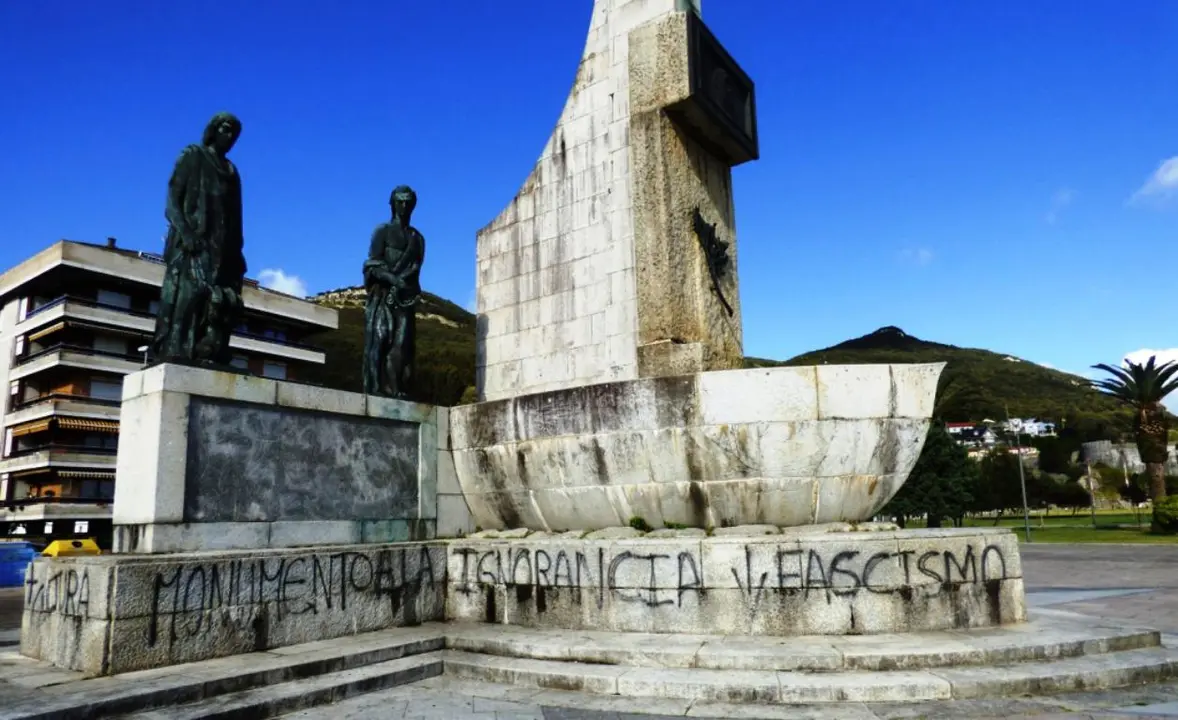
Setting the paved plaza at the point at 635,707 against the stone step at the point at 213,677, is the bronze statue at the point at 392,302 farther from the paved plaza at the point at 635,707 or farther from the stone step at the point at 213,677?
the paved plaza at the point at 635,707

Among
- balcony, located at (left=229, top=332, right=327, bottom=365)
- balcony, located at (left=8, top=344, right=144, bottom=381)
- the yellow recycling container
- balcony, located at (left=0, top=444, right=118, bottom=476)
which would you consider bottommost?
the yellow recycling container

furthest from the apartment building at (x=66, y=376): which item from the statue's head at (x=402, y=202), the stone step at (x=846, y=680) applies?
the stone step at (x=846, y=680)

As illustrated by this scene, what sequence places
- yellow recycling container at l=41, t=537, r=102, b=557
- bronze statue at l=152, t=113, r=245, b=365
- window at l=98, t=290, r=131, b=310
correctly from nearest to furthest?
bronze statue at l=152, t=113, r=245, b=365 < yellow recycling container at l=41, t=537, r=102, b=557 < window at l=98, t=290, r=131, b=310

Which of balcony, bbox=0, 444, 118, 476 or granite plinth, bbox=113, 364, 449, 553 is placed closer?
granite plinth, bbox=113, 364, 449, 553

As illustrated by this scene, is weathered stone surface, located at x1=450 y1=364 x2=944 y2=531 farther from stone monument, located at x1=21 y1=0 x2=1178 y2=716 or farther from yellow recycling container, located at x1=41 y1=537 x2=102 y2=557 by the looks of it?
yellow recycling container, located at x1=41 y1=537 x2=102 y2=557

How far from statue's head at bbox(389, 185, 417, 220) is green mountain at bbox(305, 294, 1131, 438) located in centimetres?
3642

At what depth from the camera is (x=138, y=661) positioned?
6863 mm

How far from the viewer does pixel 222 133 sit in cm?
915

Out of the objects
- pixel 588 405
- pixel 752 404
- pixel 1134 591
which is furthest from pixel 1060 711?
pixel 1134 591

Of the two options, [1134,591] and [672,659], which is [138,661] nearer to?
[672,659]

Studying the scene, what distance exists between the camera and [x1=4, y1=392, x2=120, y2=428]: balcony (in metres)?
43.8

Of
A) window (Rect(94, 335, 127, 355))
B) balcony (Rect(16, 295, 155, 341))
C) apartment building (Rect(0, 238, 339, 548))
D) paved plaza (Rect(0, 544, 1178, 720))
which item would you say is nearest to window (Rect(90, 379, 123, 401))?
apartment building (Rect(0, 238, 339, 548))

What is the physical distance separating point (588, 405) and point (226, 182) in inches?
197

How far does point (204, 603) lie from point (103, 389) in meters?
46.5
